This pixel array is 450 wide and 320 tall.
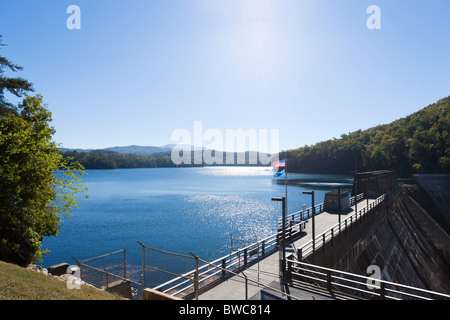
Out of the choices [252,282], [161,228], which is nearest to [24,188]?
[252,282]

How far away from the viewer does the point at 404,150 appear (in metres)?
110

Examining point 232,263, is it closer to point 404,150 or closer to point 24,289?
point 24,289

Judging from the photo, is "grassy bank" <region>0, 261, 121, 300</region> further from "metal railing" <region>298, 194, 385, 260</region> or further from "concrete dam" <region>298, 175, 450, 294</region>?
"concrete dam" <region>298, 175, 450, 294</region>

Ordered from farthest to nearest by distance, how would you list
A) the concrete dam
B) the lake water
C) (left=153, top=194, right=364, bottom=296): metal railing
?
the lake water < the concrete dam < (left=153, top=194, right=364, bottom=296): metal railing

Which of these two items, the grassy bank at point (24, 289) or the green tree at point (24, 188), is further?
the green tree at point (24, 188)

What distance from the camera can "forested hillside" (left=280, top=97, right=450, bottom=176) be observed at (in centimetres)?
9725

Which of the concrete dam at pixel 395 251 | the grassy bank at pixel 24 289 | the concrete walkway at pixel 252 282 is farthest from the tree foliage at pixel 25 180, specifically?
the concrete dam at pixel 395 251

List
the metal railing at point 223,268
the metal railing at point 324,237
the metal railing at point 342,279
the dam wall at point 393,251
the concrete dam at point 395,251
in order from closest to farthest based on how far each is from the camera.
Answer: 1. the metal railing at point 342,279
2. the metal railing at point 223,268
3. the metal railing at point 324,237
4. the dam wall at point 393,251
5. the concrete dam at point 395,251

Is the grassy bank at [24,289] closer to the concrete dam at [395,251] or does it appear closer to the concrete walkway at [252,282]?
the concrete walkway at [252,282]

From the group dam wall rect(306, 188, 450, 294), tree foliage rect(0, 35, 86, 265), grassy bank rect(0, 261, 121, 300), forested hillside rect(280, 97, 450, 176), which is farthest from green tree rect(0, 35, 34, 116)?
forested hillside rect(280, 97, 450, 176)

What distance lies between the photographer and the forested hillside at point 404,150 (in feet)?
319
